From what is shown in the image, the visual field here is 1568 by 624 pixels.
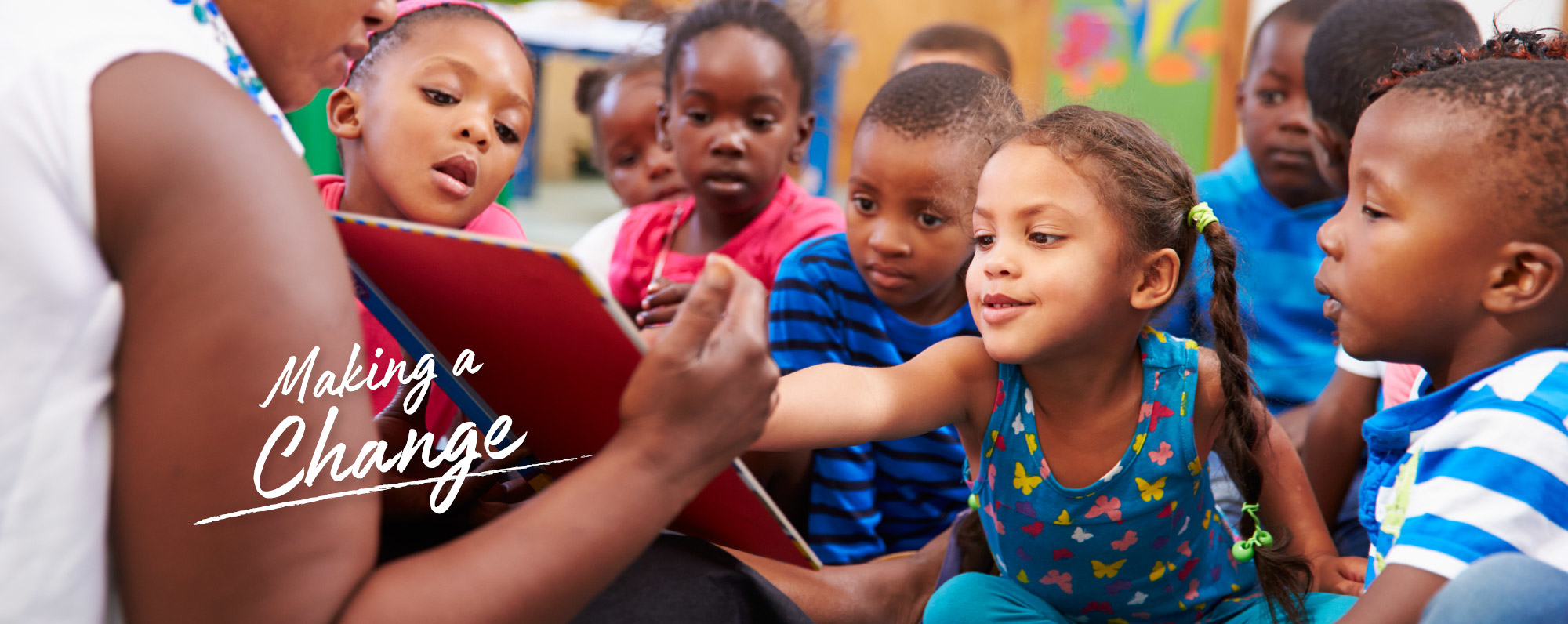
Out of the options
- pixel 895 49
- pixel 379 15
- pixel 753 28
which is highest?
pixel 379 15

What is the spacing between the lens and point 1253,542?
1127 mm

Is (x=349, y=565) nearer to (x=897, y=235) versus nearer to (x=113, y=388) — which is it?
(x=113, y=388)

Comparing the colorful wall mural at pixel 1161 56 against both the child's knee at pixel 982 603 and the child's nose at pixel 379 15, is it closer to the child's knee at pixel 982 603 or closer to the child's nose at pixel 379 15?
the child's knee at pixel 982 603

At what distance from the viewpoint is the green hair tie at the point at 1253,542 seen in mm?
1121

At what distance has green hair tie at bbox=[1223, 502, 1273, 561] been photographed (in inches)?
44.1

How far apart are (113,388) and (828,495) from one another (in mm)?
1057

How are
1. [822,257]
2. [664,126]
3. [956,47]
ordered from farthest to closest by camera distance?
[956,47], [664,126], [822,257]

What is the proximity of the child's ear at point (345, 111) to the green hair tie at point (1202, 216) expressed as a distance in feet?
3.44

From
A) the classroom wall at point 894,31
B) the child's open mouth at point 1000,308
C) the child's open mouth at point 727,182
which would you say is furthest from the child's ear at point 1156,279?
the classroom wall at point 894,31

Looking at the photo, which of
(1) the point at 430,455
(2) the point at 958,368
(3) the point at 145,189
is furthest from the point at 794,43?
(3) the point at 145,189

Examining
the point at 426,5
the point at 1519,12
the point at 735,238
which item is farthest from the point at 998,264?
the point at 1519,12

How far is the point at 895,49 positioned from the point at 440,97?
15.5ft

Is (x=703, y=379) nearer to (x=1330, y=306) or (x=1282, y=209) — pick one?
(x=1330, y=306)

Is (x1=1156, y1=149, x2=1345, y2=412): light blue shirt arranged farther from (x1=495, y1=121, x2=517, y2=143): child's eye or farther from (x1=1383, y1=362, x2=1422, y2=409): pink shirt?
(x1=495, y1=121, x2=517, y2=143): child's eye
